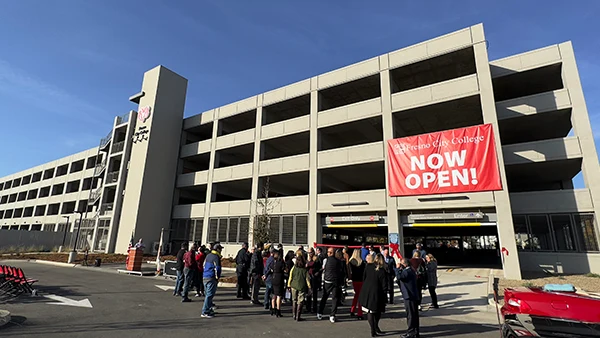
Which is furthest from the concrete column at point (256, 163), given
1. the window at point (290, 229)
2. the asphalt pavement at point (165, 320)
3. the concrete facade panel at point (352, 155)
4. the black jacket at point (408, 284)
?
the black jacket at point (408, 284)

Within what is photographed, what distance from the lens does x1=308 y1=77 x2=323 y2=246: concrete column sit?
2305 cm

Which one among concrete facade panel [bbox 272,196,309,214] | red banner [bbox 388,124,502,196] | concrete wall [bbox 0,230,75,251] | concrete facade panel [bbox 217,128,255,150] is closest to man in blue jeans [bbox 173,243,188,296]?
concrete facade panel [bbox 272,196,309,214]

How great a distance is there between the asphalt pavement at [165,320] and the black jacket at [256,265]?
3.52ft

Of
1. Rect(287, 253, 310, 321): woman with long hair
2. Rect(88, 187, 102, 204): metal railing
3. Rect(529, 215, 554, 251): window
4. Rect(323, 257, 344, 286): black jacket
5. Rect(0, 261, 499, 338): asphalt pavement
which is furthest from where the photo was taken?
Rect(88, 187, 102, 204): metal railing

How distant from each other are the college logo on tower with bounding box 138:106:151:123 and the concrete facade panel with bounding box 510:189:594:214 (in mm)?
32164

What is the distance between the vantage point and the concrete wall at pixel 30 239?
3475 cm

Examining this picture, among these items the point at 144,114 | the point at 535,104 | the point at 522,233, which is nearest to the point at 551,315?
the point at 522,233

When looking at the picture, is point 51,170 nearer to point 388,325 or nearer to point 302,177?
point 302,177

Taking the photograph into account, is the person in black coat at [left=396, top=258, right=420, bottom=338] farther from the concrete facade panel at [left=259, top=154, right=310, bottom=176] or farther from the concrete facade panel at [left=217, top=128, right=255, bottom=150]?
the concrete facade panel at [left=217, top=128, right=255, bottom=150]

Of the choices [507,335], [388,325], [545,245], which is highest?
[545,245]

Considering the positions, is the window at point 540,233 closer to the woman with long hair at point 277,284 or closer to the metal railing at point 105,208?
the woman with long hair at point 277,284

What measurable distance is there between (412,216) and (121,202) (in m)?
27.1

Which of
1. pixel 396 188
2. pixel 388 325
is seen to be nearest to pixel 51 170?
pixel 396 188

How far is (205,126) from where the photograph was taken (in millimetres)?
33344
